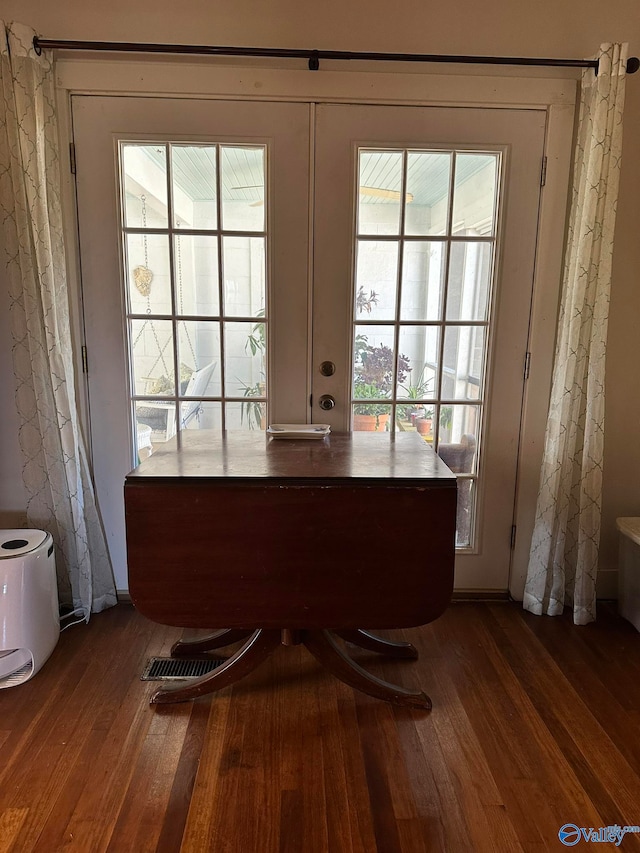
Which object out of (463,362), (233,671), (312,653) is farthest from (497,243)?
(233,671)

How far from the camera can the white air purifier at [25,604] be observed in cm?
178

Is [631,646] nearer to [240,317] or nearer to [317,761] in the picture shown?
[317,761]

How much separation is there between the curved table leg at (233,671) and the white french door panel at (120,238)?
77 centimetres

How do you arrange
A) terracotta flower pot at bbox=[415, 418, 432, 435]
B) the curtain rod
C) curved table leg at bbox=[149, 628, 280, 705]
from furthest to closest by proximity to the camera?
terracotta flower pot at bbox=[415, 418, 432, 435]
the curtain rod
curved table leg at bbox=[149, 628, 280, 705]

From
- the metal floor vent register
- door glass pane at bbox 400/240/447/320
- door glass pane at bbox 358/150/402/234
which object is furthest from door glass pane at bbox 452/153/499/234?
the metal floor vent register

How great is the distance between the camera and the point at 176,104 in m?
2.00

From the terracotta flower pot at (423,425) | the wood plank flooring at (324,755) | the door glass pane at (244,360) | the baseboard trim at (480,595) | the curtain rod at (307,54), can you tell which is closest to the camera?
the wood plank flooring at (324,755)

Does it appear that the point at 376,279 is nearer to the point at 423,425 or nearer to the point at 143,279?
the point at 423,425

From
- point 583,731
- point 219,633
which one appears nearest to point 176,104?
point 219,633

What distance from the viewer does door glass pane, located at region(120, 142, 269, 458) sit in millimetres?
2055

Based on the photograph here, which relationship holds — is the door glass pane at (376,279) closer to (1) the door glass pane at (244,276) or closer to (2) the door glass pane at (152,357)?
(1) the door glass pane at (244,276)

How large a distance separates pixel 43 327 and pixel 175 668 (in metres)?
1.29

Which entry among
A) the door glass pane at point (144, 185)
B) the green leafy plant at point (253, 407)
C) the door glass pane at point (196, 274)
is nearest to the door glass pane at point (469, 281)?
the green leafy plant at point (253, 407)

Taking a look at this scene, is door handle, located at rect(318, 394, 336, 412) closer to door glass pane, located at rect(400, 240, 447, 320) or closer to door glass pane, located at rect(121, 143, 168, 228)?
door glass pane, located at rect(400, 240, 447, 320)
